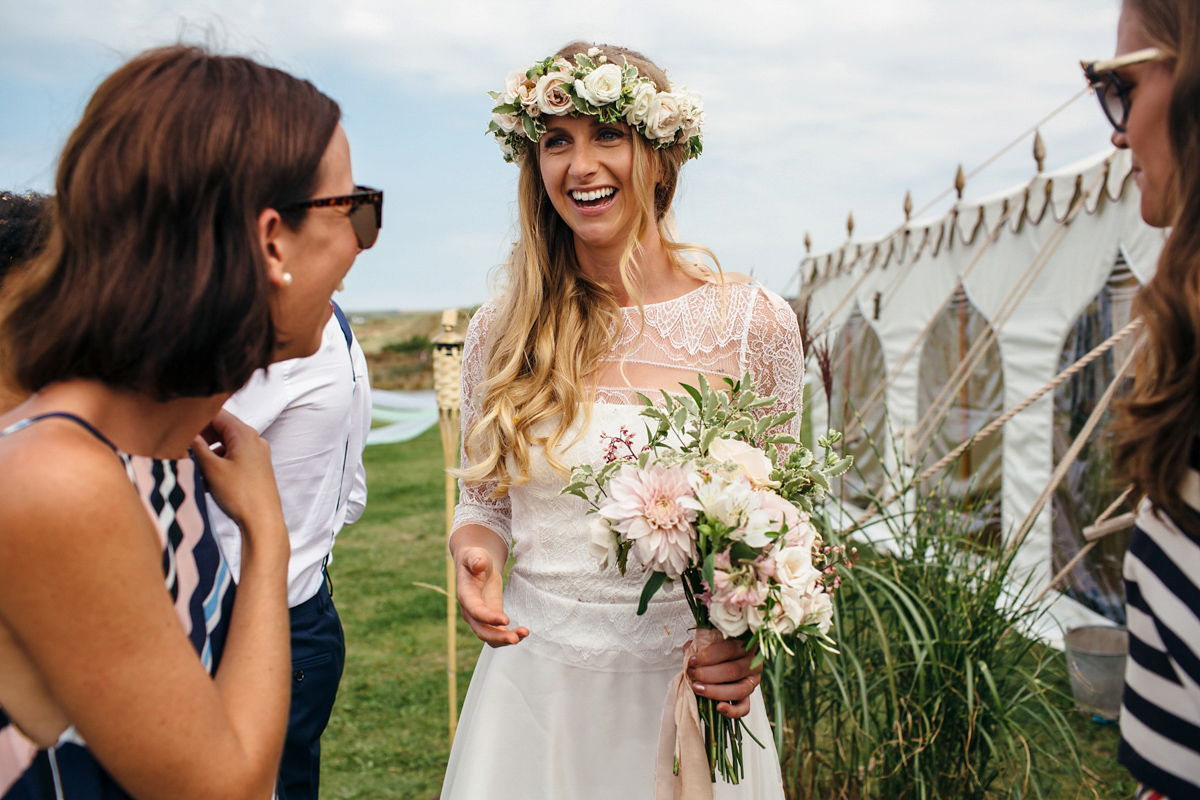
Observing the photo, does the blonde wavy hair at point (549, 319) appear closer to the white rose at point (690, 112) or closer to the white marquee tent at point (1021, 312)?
the white rose at point (690, 112)

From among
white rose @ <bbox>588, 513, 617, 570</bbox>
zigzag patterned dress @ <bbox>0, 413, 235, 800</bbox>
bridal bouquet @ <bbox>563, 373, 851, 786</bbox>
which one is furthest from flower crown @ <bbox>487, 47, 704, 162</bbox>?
zigzag patterned dress @ <bbox>0, 413, 235, 800</bbox>

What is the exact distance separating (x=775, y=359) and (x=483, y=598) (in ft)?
3.59

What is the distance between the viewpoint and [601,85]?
2.36m

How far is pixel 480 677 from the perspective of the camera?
2443 mm

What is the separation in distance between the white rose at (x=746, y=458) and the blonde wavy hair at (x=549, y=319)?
0.65 metres

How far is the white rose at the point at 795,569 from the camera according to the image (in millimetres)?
1638

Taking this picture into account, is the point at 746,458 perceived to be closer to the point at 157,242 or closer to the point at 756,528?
the point at 756,528

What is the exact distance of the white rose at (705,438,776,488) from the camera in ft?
5.67

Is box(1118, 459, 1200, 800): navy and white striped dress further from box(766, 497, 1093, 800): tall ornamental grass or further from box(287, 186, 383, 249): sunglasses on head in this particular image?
box(766, 497, 1093, 800): tall ornamental grass

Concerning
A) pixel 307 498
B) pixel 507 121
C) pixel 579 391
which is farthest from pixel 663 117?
pixel 307 498

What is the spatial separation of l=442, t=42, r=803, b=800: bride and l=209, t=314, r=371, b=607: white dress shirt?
41 centimetres

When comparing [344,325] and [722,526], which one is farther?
[344,325]

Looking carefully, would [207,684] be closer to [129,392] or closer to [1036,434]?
[129,392]

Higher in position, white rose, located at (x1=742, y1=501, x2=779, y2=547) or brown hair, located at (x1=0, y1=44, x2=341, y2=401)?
brown hair, located at (x1=0, y1=44, x2=341, y2=401)
